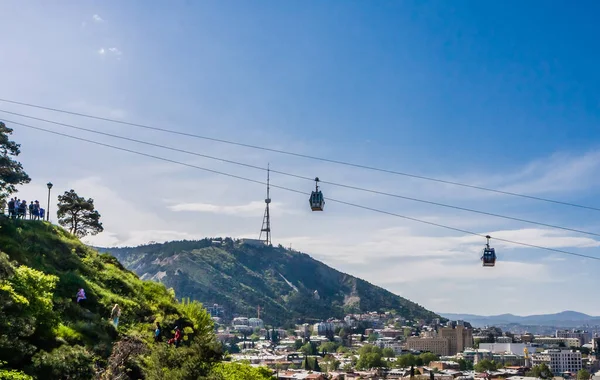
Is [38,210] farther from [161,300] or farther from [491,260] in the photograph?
[491,260]

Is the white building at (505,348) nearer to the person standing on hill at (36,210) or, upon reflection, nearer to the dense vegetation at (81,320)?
the dense vegetation at (81,320)

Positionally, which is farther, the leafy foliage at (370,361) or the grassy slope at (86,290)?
the leafy foliage at (370,361)

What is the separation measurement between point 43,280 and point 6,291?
2.59 meters

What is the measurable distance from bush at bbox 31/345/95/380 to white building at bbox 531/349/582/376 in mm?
Answer: 156551

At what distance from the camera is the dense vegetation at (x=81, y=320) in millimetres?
14016

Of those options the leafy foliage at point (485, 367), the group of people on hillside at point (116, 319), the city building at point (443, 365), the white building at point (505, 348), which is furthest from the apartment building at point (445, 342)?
the group of people on hillside at point (116, 319)

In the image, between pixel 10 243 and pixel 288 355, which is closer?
pixel 10 243

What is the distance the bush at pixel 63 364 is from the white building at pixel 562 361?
157 m

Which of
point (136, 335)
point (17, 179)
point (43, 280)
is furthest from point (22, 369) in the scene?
point (17, 179)

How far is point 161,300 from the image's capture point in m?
26.9

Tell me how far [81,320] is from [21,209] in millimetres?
10350

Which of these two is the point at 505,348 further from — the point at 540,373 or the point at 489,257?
the point at 489,257

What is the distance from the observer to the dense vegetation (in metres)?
14.0

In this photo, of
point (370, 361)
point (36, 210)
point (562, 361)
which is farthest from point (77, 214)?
point (562, 361)
